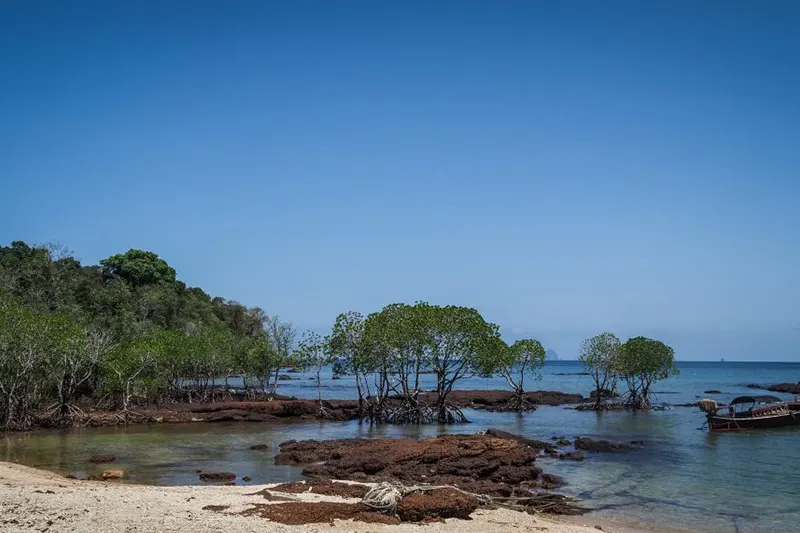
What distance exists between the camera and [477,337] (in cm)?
4850

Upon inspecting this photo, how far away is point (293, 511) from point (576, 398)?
67344 millimetres

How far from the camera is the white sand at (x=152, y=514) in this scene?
15391 mm

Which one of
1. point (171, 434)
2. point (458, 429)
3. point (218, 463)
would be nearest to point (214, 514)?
point (218, 463)

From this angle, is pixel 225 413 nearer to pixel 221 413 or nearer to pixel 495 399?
pixel 221 413

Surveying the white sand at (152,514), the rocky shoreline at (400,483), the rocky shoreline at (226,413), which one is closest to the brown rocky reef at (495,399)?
the rocky shoreline at (226,413)

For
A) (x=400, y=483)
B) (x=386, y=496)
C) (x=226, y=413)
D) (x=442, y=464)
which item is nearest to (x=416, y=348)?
(x=226, y=413)

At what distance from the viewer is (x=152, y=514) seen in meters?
16.6

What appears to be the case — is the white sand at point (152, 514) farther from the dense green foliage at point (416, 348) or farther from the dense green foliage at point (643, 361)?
the dense green foliage at point (643, 361)

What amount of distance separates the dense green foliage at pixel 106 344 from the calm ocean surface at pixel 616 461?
433 centimetres

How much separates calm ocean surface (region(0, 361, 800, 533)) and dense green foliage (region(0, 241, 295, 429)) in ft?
14.2

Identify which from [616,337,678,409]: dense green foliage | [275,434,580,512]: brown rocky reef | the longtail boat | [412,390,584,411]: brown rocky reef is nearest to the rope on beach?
[275,434,580,512]: brown rocky reef

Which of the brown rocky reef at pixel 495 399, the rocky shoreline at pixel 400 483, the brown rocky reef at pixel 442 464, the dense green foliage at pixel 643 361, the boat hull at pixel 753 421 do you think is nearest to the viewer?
the rocky shoreline at pixel 400 483

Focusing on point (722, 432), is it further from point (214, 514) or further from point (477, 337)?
point (214, 514)

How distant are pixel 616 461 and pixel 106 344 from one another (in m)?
38.2
